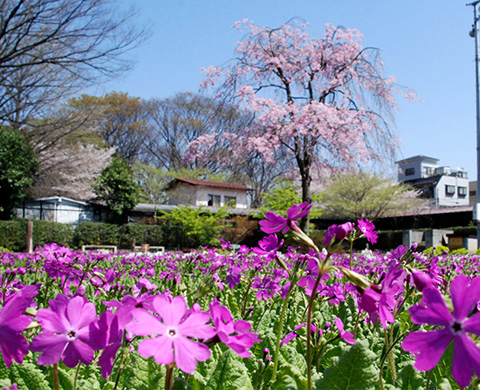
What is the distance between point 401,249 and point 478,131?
48.3ft

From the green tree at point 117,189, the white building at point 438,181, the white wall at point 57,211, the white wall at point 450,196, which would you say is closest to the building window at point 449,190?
the white building at point 438,181

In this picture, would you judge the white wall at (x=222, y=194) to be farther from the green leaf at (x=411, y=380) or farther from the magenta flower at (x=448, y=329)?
the magenta flower at (x=448, y=329)

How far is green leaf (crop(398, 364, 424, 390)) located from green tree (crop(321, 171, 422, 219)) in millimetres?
27983

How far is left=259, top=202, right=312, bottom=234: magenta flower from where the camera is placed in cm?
85

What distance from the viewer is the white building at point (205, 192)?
34219mm

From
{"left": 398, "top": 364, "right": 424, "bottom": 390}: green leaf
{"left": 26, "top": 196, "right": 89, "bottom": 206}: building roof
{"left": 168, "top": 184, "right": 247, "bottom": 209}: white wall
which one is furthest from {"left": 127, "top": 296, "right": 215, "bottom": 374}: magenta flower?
{"left": 168, "top": 184, "right": 247, "bottom": 209}: white wall

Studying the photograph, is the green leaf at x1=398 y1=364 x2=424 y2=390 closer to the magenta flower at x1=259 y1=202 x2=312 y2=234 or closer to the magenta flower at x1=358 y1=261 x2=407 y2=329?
the magenta flower at x1=358 y1=261 x2=407 y2=329

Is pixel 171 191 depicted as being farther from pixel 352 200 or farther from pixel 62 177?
pixel 352 200

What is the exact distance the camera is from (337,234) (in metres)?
0.73

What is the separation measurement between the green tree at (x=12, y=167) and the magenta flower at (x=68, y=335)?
21791mm

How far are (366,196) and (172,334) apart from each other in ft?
98.9

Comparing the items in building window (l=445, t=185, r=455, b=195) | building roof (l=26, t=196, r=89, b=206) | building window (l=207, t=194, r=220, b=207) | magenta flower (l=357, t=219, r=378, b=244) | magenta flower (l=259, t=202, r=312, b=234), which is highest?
building window (l=445, t=185, r=455, b=195)

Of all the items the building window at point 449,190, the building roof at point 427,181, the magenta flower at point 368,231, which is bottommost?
the magenta flower at point 368,231

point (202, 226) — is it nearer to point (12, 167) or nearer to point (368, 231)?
point (12, 167)
